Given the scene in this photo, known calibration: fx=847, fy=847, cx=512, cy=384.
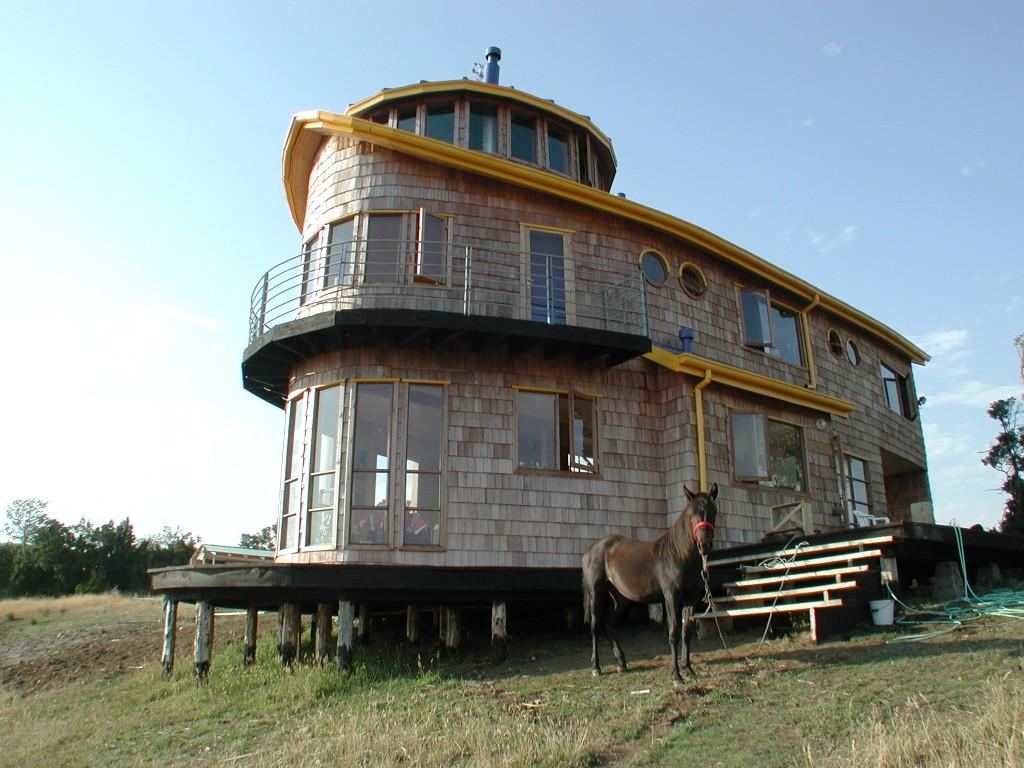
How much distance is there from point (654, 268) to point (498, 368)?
14.3ft

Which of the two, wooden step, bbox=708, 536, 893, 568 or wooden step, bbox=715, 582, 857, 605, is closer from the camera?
wooden step, bbox=715, 582, 857, 605

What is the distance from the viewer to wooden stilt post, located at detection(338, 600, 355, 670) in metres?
12.0

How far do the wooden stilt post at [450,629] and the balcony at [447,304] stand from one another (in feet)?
14.1

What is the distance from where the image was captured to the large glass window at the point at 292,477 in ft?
45.5

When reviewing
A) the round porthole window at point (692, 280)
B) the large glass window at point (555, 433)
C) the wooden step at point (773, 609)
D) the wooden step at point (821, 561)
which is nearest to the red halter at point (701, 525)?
the wooden step at point (773, 609)

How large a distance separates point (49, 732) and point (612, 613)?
7.97 meters

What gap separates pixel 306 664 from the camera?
1266cm

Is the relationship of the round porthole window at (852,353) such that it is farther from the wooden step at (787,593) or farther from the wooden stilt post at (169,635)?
the wooden stilt post at (169,635)

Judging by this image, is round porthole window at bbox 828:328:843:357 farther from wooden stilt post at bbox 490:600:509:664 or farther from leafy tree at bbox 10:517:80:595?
leafy tree at bbox 10:517:80:595

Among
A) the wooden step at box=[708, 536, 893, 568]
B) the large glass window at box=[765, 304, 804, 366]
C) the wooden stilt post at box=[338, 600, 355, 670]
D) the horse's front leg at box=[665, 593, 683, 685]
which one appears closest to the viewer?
the horse's front leg at box=[665, 593, 683, 685]

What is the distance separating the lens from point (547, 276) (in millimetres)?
14922

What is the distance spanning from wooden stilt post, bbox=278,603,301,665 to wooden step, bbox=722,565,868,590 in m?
6.75

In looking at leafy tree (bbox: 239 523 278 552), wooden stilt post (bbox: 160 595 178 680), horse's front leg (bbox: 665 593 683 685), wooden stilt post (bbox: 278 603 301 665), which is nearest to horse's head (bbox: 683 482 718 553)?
horse's front leg (bbox: 665 593 683 685)

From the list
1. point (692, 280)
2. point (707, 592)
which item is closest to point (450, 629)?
point (707, 592)
